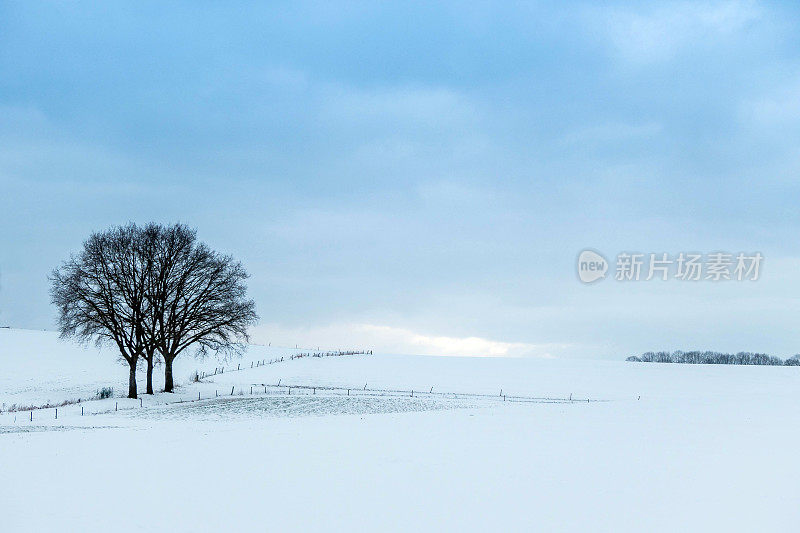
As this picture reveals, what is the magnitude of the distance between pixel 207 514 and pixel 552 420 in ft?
67.1

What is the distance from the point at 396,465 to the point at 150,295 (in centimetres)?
3565

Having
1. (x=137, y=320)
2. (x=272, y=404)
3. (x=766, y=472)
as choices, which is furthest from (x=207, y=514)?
(x=137, y=320)

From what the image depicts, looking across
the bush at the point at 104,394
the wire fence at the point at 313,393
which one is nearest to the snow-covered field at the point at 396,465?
the wire fence at the point at 313,393

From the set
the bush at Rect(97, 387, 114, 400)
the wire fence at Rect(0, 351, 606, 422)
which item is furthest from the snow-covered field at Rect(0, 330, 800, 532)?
the bush at Rect(97, 387, 114, 400)

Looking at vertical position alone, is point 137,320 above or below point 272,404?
above

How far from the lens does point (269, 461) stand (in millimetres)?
22516

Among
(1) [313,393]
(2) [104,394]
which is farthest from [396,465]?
(2) [104,394]

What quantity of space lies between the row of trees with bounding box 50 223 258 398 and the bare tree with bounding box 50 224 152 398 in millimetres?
65

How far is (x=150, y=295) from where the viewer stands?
52156 mm

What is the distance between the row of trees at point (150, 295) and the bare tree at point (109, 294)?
0.07 m

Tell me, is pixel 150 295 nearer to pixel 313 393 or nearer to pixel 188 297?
pixel 188 297

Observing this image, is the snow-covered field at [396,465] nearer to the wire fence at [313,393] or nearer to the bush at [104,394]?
the wire fence at [313,393]

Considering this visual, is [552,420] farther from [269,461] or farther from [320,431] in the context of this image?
[269,461]

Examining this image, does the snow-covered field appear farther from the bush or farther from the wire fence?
the bush
